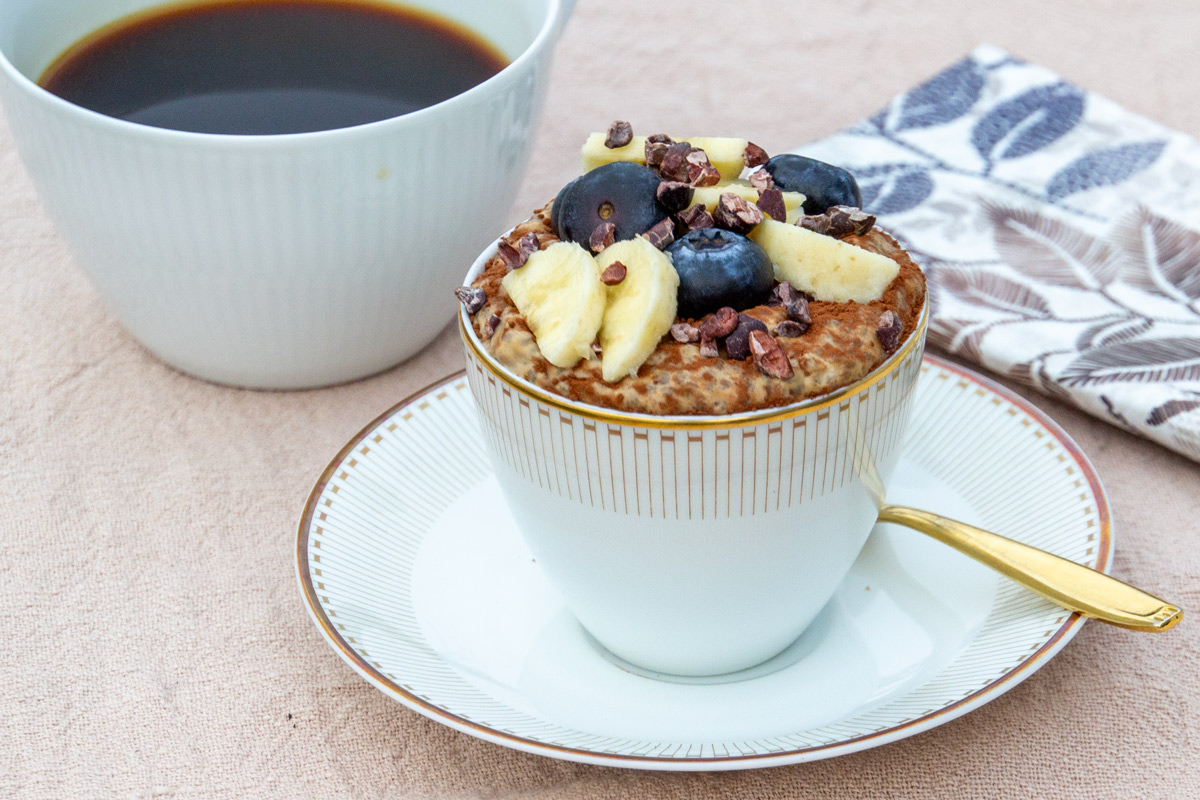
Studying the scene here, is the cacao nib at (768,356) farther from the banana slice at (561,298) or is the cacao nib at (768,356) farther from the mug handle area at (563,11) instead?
the mug handle area at (563,11)

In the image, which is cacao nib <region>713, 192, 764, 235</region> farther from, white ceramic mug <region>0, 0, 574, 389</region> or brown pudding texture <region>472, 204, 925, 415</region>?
white ceramic mug <region>0, 0, 574, 389</region>

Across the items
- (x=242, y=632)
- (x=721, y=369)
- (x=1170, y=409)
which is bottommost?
(x=242, y=632)

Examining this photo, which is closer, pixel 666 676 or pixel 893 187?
pixel 666 676

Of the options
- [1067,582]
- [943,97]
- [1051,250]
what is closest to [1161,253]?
[1051,250]

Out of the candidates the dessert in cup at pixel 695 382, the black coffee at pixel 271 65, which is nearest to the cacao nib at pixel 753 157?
the dessert in cup at pixel 695 382

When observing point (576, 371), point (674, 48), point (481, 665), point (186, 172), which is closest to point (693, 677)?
point (481, 665)

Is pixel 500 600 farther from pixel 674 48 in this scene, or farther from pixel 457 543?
pixel 674 48

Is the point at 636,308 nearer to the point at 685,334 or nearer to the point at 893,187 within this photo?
the point at 685,334

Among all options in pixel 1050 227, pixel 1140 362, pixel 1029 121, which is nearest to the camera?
pixel 1140 362
